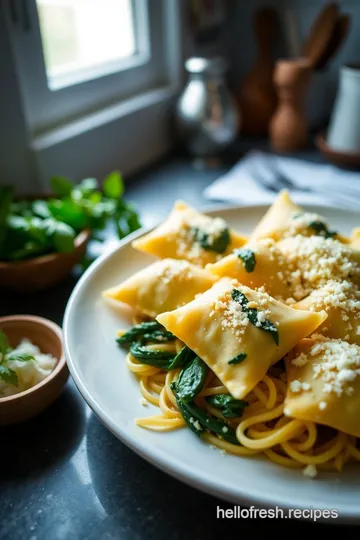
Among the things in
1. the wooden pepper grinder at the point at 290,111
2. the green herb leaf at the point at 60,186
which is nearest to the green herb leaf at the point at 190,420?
the green herb leaf at the point at 60,186

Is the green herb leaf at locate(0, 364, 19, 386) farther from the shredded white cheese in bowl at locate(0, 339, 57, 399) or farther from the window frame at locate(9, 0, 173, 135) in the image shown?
the window frame at locate(9, 0, 173, 135)

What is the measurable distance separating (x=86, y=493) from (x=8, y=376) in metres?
0.24

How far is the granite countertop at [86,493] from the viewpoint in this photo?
765 mm

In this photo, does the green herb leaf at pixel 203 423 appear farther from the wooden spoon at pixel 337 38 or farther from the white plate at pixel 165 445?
the wooden spoon at pixel 337 38

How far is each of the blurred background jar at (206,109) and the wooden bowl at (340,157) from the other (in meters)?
0.38

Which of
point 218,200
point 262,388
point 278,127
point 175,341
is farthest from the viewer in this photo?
point 278,127

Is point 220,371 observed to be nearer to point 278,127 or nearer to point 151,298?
point 151,298

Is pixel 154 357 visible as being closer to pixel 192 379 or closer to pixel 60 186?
pixel 192 379

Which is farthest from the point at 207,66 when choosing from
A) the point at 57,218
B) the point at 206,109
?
the point at 57,218

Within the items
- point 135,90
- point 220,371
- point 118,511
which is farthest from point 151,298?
point 135,90

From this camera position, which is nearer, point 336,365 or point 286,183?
point 336,365

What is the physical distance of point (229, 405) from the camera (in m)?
0.84

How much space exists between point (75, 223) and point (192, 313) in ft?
2.03

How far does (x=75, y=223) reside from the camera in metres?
1.38
